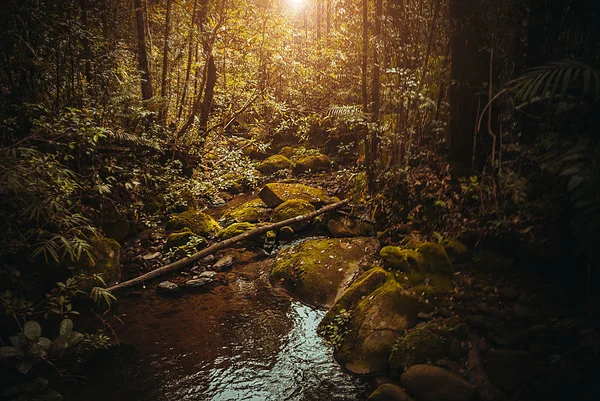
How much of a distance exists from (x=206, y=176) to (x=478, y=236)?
7.74 metres

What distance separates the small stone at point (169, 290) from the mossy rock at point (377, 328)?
10.9 ft

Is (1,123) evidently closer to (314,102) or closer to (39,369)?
(39,369)

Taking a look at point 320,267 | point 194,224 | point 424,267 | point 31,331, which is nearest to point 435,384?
point 424,267

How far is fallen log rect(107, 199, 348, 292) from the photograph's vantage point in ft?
20.3

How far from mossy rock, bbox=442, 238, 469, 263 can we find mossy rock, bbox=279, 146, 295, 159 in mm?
10880

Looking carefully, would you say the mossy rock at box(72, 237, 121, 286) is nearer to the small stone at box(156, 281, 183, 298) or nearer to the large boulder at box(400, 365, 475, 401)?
the small stone at box(156, 281, 183, 298)

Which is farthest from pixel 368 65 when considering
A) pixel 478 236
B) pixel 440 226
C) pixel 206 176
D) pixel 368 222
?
pixel 206 176

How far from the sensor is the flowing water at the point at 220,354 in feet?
12.9

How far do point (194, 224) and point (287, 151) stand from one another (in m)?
8.03

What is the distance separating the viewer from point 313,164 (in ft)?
42.2

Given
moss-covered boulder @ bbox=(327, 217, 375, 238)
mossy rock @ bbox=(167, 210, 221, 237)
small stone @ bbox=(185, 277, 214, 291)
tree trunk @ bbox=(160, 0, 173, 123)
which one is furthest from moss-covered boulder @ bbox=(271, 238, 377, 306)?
tree trunk @ bbox=(160, 0, 173, 123)

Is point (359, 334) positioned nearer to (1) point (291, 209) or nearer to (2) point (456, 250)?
(2) point (456, 250)

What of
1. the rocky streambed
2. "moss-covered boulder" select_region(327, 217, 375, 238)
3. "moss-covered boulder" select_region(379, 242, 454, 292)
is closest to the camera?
the rocky streambed

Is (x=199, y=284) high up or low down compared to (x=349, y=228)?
down
